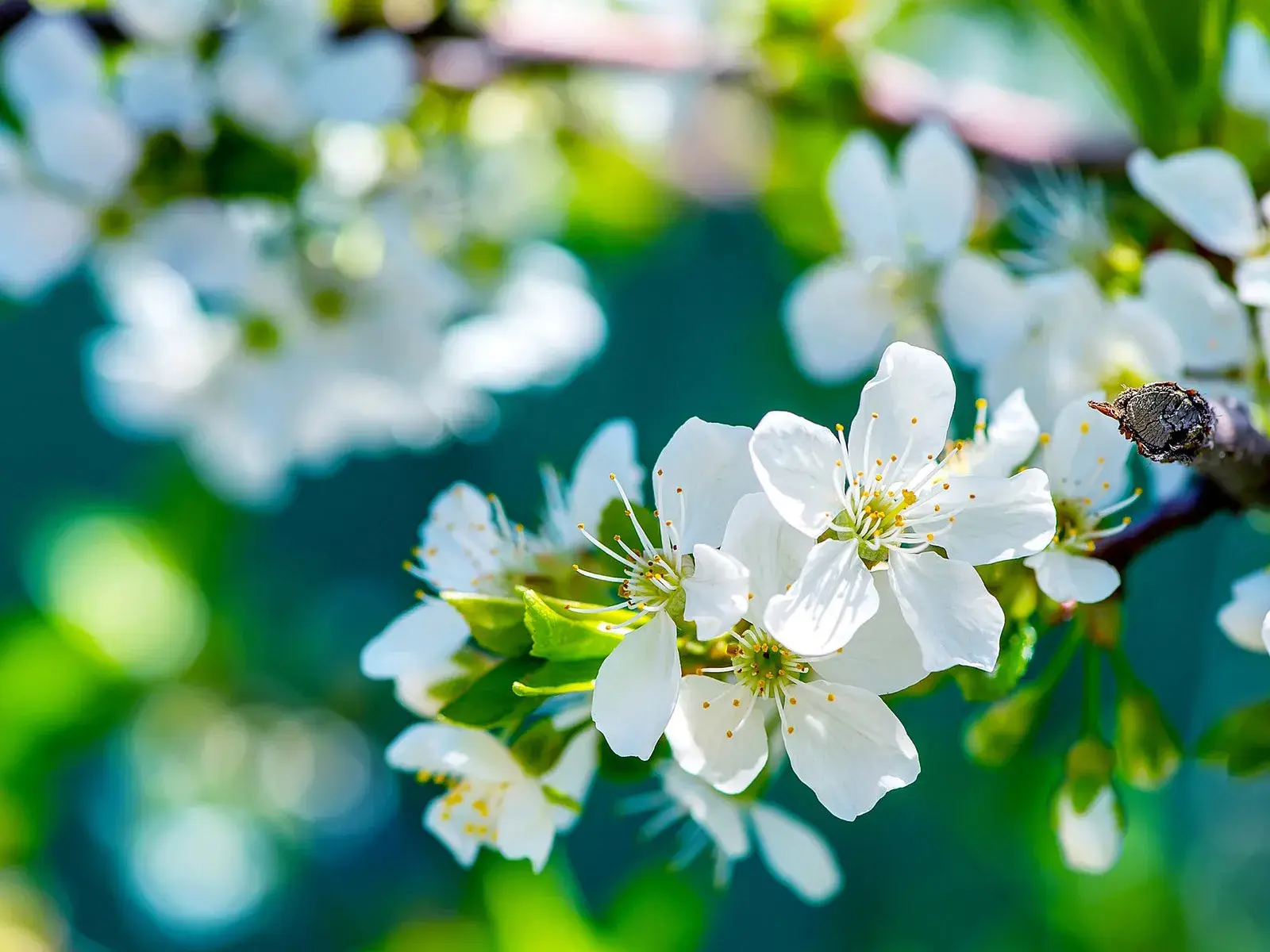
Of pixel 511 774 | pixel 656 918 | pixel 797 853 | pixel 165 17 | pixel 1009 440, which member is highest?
pixel 165 17

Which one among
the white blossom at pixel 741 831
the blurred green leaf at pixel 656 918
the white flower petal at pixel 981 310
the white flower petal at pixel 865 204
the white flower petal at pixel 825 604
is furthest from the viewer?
the blurred green leaf at pixel 656 918

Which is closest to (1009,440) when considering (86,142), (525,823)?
(525,823)

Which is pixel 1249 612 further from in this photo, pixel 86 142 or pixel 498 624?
pixel 86 142

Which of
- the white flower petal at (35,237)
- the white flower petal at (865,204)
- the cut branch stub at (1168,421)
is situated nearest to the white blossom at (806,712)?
the cut branch stub at (1168,421)

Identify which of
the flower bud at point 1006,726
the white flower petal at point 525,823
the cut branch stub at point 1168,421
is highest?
the cut branch stub at point 1168,421

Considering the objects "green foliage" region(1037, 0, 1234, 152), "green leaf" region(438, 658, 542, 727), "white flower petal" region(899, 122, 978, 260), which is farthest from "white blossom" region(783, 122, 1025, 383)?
"green leaf" region(438, 658, 542, 727)

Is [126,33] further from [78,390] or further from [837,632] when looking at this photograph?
[78,390]

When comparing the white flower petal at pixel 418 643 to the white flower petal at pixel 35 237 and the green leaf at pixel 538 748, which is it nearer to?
the green leaf at pixel 538 748

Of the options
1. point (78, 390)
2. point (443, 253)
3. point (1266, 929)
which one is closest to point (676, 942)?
point (443, 253)
